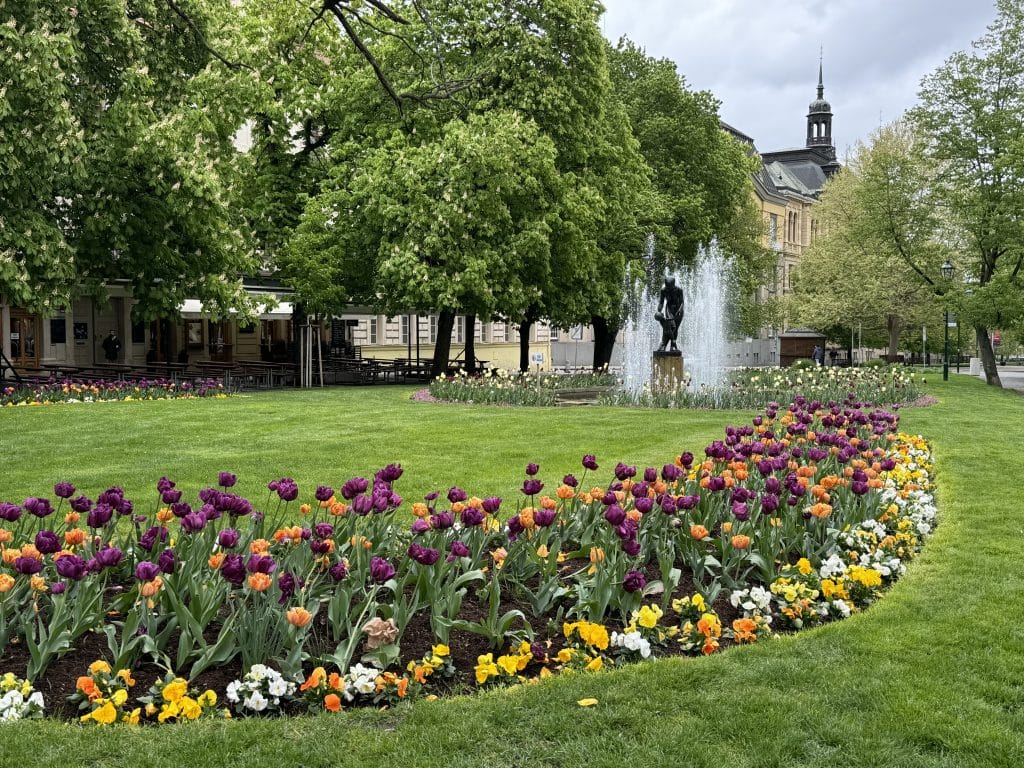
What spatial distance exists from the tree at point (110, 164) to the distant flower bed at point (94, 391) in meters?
1.68

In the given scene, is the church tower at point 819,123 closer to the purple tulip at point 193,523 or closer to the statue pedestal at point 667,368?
the statue pedestal at point 667,368

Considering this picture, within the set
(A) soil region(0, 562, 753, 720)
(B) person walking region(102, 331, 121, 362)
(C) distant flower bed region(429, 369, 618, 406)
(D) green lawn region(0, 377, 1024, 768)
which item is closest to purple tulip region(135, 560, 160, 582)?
(A) soil region(0, 562, 753, 720)

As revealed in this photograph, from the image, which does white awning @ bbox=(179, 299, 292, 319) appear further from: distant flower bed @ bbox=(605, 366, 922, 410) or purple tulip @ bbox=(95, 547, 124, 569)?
purple tulip @ bbox=(95, 547, 124, 569)

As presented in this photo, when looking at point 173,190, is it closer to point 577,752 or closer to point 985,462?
point 985,462

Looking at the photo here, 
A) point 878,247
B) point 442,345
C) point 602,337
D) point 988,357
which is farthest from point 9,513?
point 878,247

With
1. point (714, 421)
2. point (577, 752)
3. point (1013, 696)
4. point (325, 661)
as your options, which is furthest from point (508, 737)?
point (714, 421)

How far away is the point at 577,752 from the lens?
381 cm

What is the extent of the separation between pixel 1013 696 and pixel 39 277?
19699 millimetres

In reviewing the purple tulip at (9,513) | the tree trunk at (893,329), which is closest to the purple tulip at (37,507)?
the purple tulip at (9,513)

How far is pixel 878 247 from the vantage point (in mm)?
38469

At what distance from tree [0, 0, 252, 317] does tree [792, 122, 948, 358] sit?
73.7 feet

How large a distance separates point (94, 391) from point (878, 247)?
29.2m

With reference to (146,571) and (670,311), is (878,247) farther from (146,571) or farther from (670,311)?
(146,571)

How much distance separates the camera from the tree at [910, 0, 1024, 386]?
3066 cm
